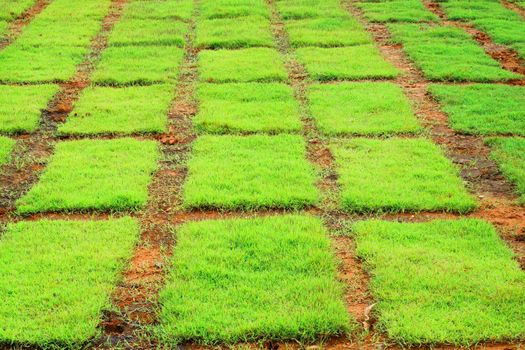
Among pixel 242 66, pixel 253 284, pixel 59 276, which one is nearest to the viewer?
pixel 253 284

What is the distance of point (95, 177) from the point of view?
256 inches

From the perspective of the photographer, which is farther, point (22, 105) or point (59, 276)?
point (22, 105)

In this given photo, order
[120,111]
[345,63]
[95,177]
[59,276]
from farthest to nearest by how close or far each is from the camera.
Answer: [345,63], [120,111], [95,177], [59,276]

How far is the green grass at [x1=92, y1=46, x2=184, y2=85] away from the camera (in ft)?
30.3

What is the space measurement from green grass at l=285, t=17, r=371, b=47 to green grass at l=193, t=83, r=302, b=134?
7.51ft

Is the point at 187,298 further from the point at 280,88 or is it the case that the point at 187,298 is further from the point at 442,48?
the point at 442,48

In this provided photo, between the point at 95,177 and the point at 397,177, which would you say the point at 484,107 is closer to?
the point at 397,177

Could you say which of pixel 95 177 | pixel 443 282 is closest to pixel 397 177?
pixel 443 282

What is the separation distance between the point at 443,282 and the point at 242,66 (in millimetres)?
5813

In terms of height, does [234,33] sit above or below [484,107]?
above

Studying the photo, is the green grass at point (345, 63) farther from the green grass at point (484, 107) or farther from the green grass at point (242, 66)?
the green grass at point (484, 107)

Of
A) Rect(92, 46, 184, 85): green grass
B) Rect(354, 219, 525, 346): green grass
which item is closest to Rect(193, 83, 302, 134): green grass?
Rect(92, 46, 184, 85): green grass

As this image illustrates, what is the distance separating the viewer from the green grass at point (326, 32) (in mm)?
11016

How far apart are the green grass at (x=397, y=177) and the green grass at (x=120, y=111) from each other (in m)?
2.30
